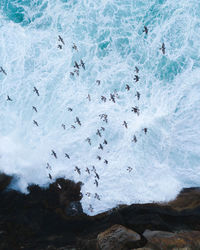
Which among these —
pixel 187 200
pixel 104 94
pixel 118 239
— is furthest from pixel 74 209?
pixel 104 94

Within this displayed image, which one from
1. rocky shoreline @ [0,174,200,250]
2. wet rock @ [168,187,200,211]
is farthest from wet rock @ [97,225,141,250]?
wet rock @ [168,187,200,211]

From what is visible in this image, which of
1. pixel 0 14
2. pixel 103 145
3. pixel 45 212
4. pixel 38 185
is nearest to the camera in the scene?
pixel 45 212

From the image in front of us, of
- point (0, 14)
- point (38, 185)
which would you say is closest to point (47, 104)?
point (38, 185)

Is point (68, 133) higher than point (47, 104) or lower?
lower

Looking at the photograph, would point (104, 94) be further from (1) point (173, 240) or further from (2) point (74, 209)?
(1) point (173, 240)

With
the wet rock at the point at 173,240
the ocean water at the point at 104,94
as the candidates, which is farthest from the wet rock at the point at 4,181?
the wet rock at the point at 173,240

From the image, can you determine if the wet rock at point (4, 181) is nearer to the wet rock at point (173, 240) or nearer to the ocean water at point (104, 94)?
the ocean water at point (104, 94)

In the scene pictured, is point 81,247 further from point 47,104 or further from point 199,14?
point 199,14
